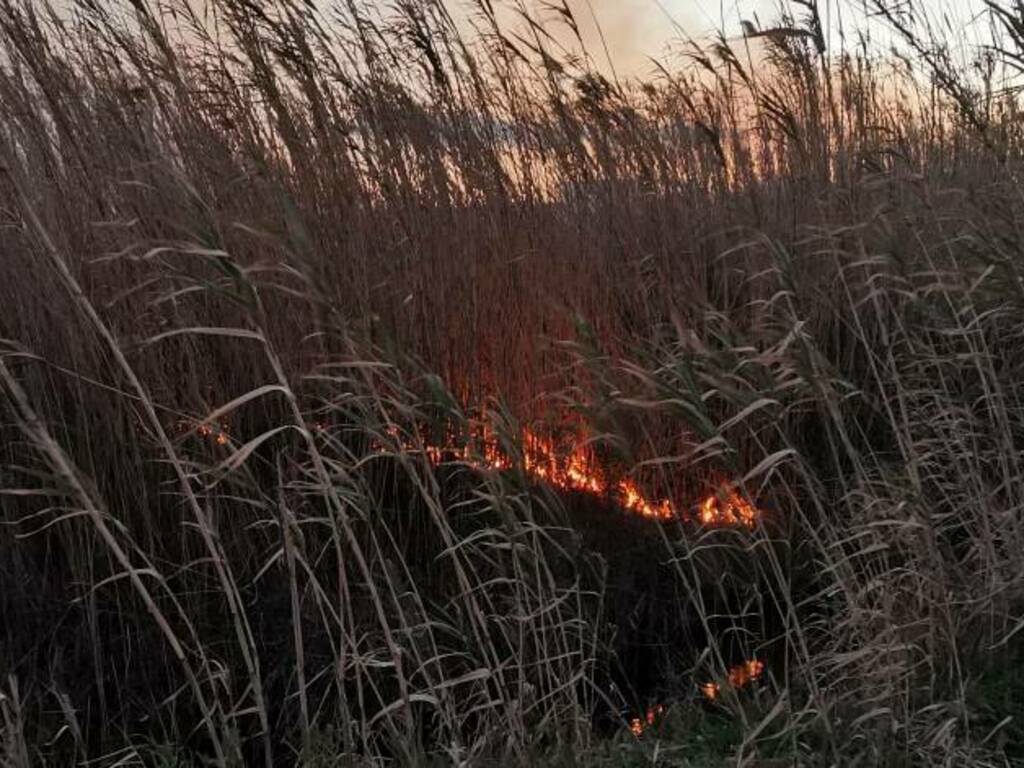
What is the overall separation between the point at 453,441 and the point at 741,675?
90 cm

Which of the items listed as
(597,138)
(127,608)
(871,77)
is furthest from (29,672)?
(871,77)

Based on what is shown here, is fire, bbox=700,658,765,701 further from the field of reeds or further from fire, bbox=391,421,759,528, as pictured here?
fire, bbox=391,421,759,528

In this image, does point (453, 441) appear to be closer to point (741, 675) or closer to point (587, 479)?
point (587, 479)

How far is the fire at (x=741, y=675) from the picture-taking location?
6.59 feet

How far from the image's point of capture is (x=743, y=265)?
3.27 metres

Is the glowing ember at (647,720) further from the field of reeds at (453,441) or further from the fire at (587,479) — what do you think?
the fire at (587,479)

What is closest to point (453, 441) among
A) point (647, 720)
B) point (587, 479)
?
point (587, 479)

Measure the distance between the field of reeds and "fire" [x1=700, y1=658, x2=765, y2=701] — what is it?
0.02 meters

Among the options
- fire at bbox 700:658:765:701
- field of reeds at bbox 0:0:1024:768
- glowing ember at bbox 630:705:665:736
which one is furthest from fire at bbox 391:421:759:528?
glowing ember at bbox 630:705:665:736

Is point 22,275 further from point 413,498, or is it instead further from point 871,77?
Answer: point 871,77

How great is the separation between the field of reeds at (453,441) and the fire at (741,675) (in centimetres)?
2

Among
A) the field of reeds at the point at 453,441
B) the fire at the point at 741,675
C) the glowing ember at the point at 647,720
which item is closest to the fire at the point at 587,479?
the field of reeds at the point at 453,441

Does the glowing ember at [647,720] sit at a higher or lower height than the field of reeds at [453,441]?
lower

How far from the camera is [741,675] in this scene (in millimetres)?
→ 2273
